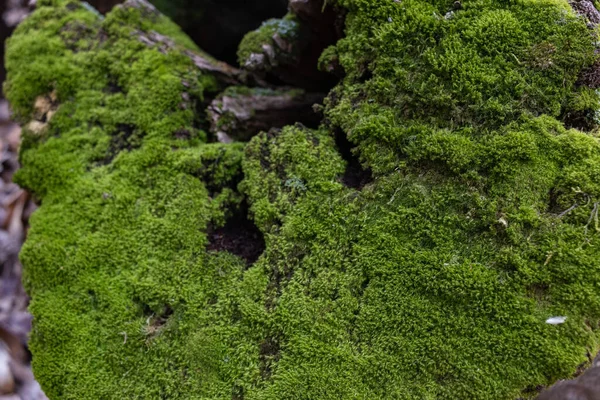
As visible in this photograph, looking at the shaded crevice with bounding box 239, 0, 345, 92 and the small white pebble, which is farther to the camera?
the shaded crevice with bounding box 239, 0, 345, 92

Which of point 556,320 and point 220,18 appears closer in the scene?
point 556,320

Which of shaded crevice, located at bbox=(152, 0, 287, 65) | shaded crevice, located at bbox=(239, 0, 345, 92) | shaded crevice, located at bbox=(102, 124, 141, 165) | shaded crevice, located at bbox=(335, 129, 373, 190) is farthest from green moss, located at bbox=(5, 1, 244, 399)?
shaded crevice, located at bbox=(152, 0, 287, 65)

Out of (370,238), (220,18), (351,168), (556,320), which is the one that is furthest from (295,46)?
(556,320)

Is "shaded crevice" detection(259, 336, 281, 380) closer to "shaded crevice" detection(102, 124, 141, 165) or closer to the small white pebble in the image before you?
the small white pebble

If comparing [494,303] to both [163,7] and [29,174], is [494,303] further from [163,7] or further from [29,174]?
[163,7]

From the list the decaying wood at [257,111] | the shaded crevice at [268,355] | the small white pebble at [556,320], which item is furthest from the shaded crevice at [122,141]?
the small white pebble at [556,320]

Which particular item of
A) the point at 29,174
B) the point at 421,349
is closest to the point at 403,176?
the point at 421,349

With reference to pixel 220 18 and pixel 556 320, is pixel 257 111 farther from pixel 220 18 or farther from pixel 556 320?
pixel 556 320
